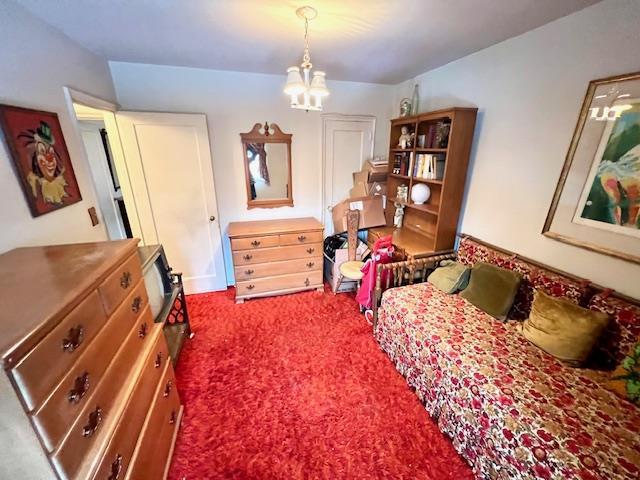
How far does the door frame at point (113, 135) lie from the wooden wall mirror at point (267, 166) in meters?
1.13

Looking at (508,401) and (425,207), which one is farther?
(425,207)

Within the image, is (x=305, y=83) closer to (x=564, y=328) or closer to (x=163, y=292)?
(x=163, y=292)

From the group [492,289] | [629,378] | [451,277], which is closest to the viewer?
[629,378]

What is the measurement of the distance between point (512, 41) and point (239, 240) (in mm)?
2743

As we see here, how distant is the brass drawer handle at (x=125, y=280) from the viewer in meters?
1.15

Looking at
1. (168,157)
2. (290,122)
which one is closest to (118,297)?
(168,157)

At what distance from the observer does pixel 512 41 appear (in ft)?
6.07

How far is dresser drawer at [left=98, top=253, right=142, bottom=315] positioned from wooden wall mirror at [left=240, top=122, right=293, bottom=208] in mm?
1871

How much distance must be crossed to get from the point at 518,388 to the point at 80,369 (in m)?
1.86

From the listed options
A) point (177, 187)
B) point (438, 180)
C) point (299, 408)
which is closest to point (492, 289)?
point (438, 180)

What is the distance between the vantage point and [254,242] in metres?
2.78

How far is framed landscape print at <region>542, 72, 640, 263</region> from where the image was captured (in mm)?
1374

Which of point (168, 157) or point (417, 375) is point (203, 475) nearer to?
point (417, 375)

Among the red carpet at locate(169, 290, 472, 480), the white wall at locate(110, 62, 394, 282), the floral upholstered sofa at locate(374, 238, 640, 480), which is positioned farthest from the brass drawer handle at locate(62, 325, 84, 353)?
the white wall at locate(110, 62, 394, 282)
